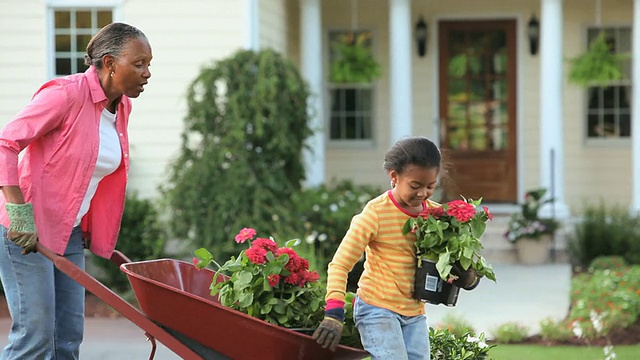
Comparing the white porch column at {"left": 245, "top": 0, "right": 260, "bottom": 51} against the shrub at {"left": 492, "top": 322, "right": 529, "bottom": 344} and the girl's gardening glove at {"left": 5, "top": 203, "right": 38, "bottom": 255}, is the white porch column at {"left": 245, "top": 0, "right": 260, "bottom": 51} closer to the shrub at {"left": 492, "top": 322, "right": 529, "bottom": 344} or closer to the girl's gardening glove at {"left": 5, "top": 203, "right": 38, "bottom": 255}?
the shrub at {"left": 492, "top": 322, "right": 529, "bottom": 344}

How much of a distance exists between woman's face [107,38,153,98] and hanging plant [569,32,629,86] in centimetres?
925

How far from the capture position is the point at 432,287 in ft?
13.5

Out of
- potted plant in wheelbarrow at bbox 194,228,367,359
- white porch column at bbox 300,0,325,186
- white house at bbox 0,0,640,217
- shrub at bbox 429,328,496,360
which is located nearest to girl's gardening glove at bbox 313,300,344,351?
potted plant in wheelbarrow at bbox 194,228,367,359

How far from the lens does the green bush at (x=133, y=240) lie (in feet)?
33.9

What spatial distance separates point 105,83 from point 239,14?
7.14m

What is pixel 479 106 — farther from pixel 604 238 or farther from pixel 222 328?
pixel 222 328

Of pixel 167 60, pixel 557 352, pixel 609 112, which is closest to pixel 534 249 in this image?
pixel 609 112

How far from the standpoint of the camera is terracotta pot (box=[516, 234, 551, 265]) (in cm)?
1168

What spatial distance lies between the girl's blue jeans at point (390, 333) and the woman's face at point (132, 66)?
1.29 meters

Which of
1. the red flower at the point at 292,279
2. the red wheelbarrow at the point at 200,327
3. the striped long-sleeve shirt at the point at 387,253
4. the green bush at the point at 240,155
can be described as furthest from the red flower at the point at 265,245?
the green bush at the point at 240,155

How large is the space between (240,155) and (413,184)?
5.50 meters

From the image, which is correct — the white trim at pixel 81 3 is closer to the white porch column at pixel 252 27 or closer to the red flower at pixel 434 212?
the white porch column at pixel 252 27

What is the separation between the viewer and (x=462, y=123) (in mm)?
14117

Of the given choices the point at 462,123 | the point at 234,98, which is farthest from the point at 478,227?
the point at 462,123
